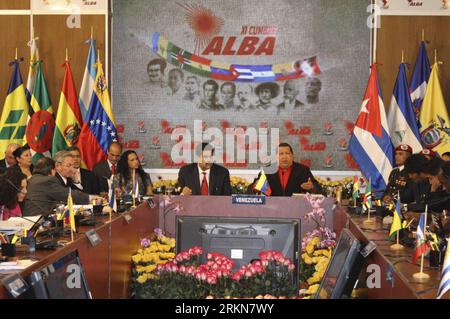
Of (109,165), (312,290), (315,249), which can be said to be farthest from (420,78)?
(312,290)

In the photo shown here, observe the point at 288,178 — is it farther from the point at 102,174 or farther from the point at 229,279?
the point at 229,279

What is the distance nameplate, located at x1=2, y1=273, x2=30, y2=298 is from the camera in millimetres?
2117

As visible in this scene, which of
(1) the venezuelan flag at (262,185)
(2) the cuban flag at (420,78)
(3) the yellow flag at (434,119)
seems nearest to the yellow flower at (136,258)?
(1) the venezuelan flag at (262,185)

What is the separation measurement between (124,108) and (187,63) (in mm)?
973

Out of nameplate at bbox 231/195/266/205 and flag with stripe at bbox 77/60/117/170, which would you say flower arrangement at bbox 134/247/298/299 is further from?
flag with stripe at bbox 77/60/117/170

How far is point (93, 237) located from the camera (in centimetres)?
370

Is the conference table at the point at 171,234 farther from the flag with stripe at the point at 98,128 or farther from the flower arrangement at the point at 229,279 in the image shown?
the flag with stripe at the point at 98,128

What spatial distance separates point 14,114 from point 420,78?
4693 millimetres

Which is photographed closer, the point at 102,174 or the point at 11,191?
the point at 11,191

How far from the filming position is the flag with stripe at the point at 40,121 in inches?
312

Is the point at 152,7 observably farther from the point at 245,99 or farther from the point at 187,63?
the point at 245,99

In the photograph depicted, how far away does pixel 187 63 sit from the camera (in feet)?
28.8
